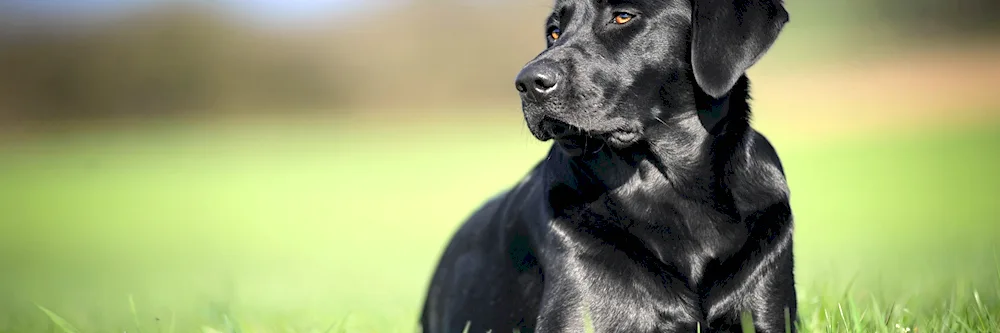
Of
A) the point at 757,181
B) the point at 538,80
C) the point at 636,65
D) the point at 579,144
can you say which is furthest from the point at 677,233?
the point at 538,80

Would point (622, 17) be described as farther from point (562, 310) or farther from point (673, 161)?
point (562, 310)

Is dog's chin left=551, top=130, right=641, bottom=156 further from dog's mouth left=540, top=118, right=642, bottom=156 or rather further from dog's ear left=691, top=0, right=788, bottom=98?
dog's ear left=691, top=0, right=788, bottom=98

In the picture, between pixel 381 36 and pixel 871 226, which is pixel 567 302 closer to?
pixel 871 226

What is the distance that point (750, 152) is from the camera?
3.12m

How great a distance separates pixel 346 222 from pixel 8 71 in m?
21.8

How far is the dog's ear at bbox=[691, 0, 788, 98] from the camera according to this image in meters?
2.98

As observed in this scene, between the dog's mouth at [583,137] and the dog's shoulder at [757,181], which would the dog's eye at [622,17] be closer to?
the dog's mouth at [583,137]

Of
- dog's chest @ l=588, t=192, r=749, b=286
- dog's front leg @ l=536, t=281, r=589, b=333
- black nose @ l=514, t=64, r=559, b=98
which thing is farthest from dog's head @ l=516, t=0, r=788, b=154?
dog's front leg @ l=536, t=281, r=589, b=333

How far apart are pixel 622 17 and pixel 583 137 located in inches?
17.3

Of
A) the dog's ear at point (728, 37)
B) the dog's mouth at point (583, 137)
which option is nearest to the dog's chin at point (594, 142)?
the dog's mouth at point (583, 137)

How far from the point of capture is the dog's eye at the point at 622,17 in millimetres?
3166

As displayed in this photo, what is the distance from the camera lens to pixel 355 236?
1388 centimetres

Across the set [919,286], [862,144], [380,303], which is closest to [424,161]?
[862,144]

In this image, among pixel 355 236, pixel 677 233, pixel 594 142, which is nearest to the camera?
pixel 677 233
